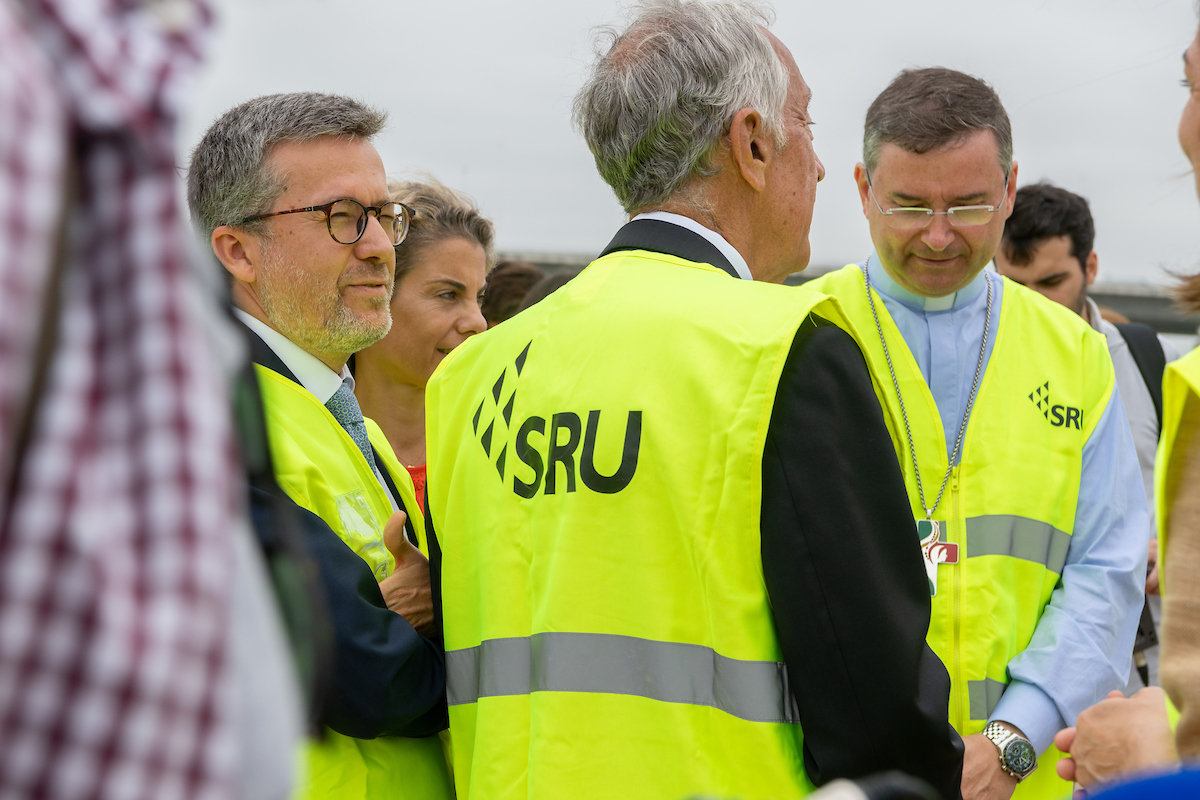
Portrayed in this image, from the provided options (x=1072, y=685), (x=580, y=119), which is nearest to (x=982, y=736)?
(x=1072, y=685)

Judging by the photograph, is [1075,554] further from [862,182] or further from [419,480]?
[419,480]

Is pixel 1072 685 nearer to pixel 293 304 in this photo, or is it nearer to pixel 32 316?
pixel 293 304

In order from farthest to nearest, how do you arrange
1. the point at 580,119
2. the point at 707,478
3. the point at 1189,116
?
the point at 580,119 → the point at 707,478 → the point at 1189,116

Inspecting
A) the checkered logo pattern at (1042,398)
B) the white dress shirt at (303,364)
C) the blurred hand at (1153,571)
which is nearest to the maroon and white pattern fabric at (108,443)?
the white dress shirt at (303,364)

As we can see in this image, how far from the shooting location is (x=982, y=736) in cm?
259

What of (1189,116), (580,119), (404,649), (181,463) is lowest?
(404,649)

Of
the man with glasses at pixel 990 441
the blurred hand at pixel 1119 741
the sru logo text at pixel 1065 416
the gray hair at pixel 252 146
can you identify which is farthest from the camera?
the sru logo text at pixel 1065 416

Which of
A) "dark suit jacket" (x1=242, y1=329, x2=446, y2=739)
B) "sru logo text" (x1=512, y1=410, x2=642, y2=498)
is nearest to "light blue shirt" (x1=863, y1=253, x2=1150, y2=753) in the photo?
"sru logo text" (x1=512, y1=410, x2=642, y2=498)

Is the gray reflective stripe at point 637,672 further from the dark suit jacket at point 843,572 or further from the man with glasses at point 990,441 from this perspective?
the man with glasses at point 990,441

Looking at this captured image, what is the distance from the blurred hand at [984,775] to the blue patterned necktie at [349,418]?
5.18 feet

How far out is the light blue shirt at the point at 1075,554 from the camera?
2637 mm

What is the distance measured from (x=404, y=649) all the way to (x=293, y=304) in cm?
93

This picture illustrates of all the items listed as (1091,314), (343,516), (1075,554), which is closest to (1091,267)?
(1091,314)

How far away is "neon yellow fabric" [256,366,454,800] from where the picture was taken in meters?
2.03
